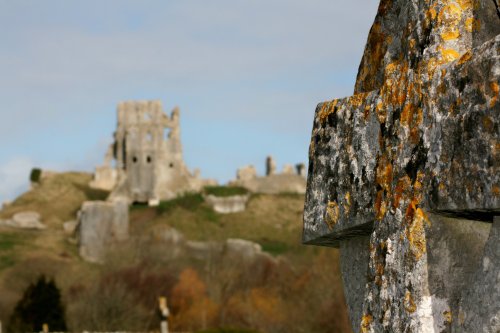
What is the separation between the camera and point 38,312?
4319cm

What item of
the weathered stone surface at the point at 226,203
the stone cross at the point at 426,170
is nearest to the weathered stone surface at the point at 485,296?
the stone cross at the point at 426,170

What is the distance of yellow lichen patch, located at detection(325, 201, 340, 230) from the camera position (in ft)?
10.6

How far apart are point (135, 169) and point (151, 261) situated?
1021 inches

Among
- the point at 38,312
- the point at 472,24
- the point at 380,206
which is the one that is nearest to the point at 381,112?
the point at 380,206

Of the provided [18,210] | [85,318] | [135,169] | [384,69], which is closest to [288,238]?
[135,169]

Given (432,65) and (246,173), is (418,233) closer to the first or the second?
(432,65)

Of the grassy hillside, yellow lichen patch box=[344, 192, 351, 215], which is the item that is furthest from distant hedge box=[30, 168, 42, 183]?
yellow lichen patch box=[344, 192, 351, 215]

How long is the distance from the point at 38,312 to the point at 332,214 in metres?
41.4

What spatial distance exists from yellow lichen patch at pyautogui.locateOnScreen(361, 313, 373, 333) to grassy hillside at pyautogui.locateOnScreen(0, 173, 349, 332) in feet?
133

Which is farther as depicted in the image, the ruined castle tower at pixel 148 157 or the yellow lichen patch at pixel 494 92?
the ruined castle tower at pixel 148 157

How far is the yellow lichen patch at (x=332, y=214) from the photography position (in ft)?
10.6

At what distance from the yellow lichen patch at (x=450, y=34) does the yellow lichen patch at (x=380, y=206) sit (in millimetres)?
482

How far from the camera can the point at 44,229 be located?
269ft

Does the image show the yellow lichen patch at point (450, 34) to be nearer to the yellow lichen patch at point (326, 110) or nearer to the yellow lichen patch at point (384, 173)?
the yellow lichen patch at point (384, 173)
